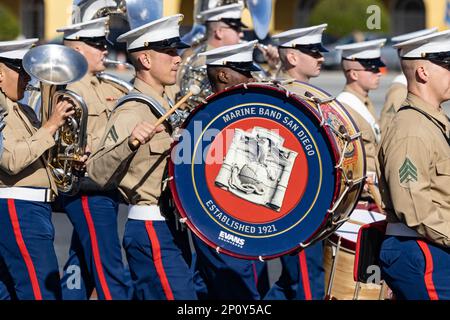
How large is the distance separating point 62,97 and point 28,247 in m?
0.80

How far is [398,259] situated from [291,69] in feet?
8.80

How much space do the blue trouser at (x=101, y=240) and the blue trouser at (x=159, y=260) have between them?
87cm

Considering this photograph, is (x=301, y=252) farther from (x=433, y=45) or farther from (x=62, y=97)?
(x=433, y=45)

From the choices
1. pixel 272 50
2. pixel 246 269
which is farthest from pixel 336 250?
pixel 272 50

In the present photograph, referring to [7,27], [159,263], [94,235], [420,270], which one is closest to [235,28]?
[94,235]

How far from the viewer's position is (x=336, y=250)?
249 inches

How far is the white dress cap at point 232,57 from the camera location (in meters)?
5.68

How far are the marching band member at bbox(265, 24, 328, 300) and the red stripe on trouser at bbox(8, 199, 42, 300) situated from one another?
1.55m

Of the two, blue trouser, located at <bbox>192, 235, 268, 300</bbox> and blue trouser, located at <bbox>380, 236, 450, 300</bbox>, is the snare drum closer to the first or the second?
blue trouser, located at <bbox>192, 235, 268, 300</bbox>

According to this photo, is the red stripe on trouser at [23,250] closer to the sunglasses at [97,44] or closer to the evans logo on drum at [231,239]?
the evans logo on drum at [231,239]

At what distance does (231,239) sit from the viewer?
16.5 feet

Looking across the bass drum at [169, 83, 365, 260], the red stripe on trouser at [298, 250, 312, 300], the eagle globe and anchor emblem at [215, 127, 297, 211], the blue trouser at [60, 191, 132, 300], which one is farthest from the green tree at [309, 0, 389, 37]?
the eagle globe and anchor emblem at [215, 127, 297, 211]

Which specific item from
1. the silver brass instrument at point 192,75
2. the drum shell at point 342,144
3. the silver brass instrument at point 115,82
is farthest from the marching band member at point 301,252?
the drum shell at point 342,144
